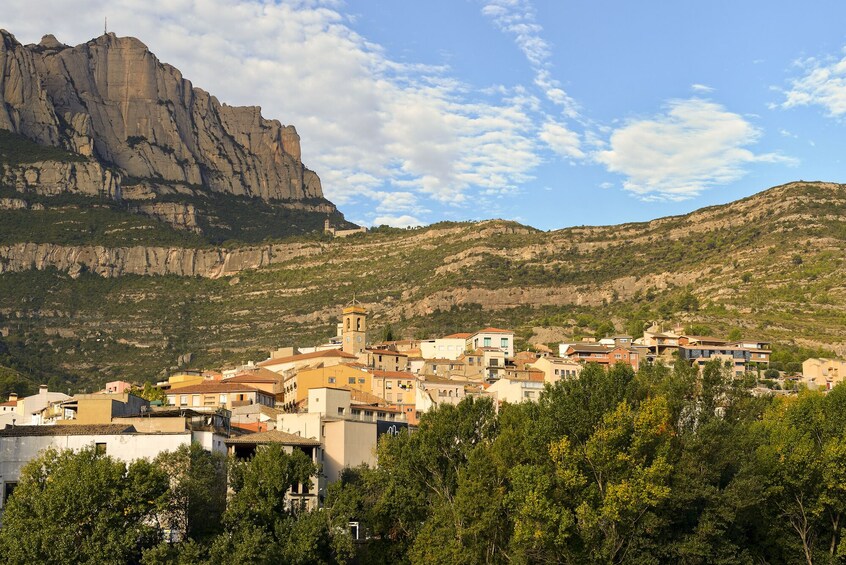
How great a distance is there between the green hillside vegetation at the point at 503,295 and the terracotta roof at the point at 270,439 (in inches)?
2816

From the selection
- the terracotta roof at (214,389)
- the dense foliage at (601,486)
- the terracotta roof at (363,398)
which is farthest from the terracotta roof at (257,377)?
the dense foliage at (601,486)

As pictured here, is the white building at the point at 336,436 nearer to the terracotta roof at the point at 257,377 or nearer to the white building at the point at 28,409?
the white building at the point at 28,409

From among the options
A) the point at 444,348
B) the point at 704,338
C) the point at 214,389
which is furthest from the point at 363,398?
the point at 704,338

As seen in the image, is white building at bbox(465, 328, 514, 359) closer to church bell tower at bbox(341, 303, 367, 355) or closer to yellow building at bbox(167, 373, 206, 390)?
church bell tower at bbox(341, 303, 367, 355)

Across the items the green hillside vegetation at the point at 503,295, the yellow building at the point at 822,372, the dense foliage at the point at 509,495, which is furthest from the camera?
the green hillside vegetation at the point at 503,295

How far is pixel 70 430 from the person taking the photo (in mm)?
63312

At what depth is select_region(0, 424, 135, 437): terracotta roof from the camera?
6306 cm

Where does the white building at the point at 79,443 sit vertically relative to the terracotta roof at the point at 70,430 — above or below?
below

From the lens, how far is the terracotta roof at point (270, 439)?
69.6 m

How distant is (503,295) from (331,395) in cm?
9272

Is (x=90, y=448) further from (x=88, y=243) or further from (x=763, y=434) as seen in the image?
(x=88, y=243)

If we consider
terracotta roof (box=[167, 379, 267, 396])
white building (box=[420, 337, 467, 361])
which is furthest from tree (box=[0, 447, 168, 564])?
Answer: white building (box=[420, 337, 467, 361])

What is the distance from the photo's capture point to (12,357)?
532 ft

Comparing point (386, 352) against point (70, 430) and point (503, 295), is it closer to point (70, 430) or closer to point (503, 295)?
point (503, 295)
